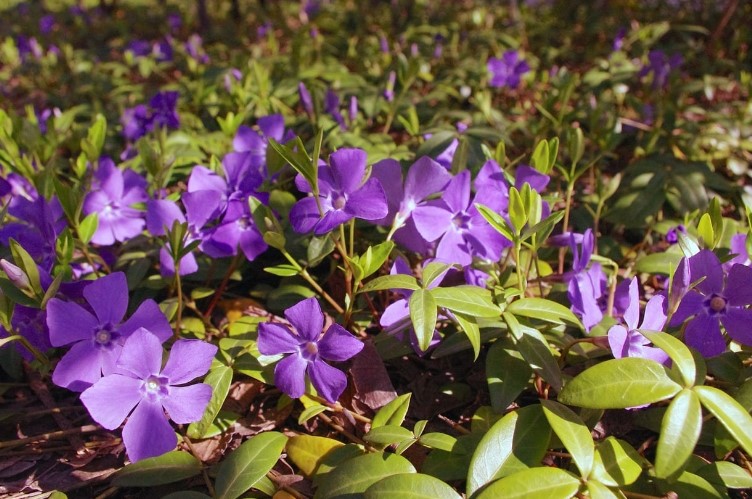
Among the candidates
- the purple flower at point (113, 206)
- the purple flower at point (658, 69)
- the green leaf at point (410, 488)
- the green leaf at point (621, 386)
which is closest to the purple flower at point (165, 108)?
the purple flower at point (113, 206)

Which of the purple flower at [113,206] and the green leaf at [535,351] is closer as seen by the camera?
the green leaf at [535,351]

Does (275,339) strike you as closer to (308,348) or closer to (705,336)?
(308,348)

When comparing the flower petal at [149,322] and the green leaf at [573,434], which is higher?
the flower petal at [149,322]

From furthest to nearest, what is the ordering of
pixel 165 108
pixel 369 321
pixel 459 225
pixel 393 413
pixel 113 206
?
pixel 165 108 < pixel 113 206 < pixel 369 321 < pixel 459 225 < pixel 393 413

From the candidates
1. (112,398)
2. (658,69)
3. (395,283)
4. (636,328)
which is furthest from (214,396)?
(658,69)

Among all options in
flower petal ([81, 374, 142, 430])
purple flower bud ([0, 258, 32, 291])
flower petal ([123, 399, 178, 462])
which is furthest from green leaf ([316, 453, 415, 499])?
purple flower bud ([0, 258, 32, 291])

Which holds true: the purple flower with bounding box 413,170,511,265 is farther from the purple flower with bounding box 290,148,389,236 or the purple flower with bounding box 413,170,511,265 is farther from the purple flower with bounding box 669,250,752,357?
the purple flower with bounding box 669,250,752,357

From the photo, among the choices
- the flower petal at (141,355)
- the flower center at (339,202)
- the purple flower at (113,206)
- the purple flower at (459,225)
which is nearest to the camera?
the flower petal at (141,355)

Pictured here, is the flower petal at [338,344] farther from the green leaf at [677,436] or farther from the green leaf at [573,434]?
the green leaf at [677,436]
